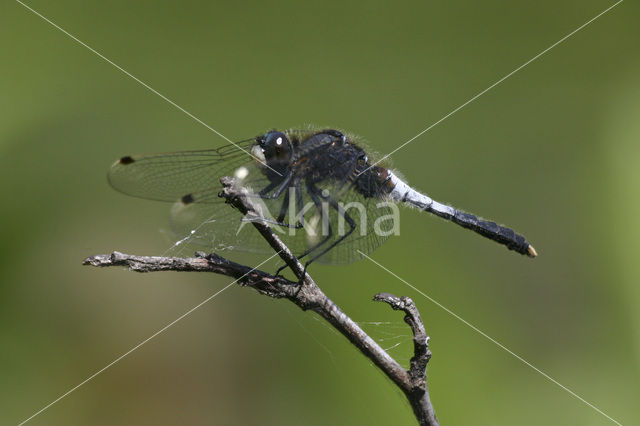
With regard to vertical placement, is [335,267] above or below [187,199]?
below

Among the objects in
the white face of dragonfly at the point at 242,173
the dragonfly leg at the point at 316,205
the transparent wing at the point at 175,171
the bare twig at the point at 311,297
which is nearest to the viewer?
the bare twig at the point at 311,297

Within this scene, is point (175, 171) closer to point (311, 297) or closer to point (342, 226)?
point (342, 226)

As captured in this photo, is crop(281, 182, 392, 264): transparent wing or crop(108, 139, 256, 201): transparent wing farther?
crop(108, 139, 256, 201): transparent wing

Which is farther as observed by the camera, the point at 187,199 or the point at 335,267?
the point at 335,267

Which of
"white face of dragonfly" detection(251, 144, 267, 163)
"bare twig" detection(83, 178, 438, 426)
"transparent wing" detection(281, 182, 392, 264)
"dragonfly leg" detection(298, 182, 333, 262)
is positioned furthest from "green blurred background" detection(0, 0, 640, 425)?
"bare twig" detection(83, 178, 438, 426)

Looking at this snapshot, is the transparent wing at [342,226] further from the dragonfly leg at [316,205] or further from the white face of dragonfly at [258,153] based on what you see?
the white face of dragonfly at [258,153]

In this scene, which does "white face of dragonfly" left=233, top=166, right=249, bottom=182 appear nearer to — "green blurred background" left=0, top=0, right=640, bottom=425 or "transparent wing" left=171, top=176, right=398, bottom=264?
"transparent wing" left=171, top=176, right=398, bottom=264

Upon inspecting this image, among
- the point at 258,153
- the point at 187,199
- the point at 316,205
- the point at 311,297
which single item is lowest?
the point at 311,297

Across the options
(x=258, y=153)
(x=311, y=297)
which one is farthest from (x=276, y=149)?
(x=311, y=297)

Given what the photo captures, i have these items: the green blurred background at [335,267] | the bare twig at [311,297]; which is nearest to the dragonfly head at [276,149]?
the green blurred background at [335,267]
